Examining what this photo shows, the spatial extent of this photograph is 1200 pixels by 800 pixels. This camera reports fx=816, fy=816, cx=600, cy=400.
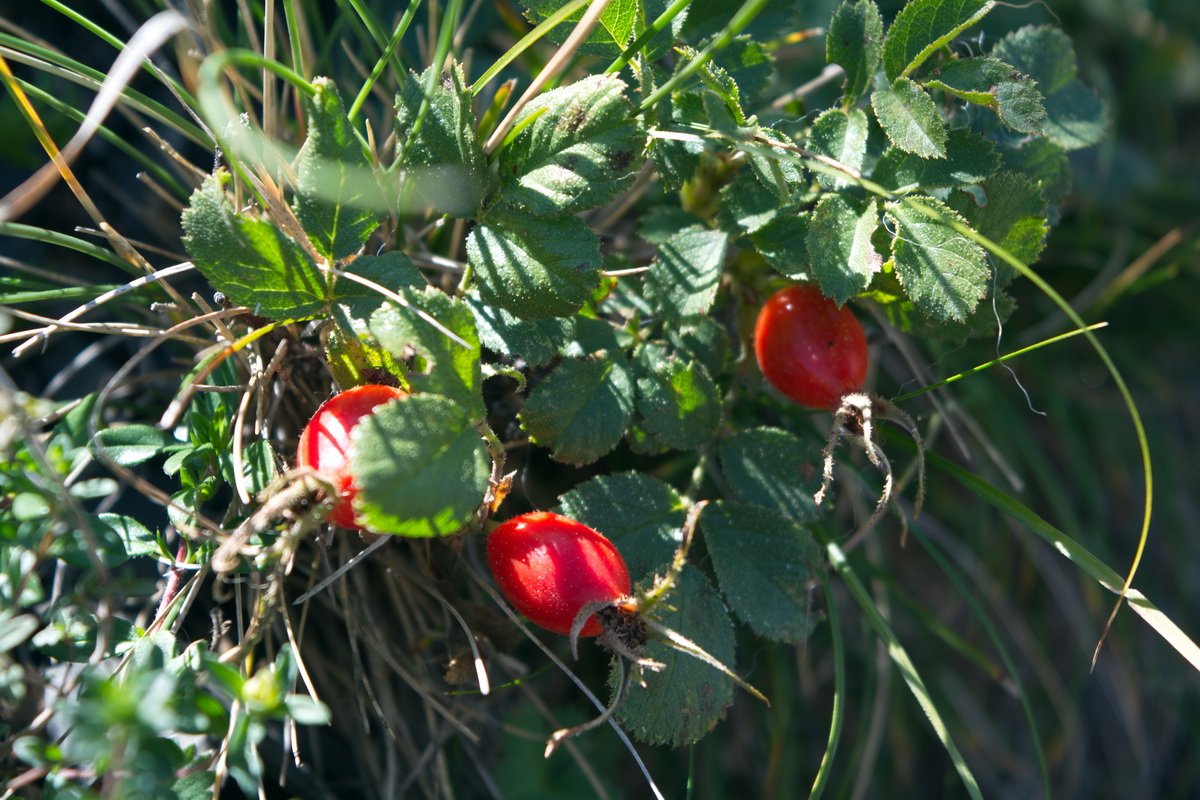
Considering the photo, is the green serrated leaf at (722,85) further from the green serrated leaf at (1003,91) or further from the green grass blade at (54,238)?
the green grass blade at (54,238)

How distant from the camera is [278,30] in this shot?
1316 mm

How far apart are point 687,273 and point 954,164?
1.07 feet

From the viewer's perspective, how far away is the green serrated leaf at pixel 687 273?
0.98 metres

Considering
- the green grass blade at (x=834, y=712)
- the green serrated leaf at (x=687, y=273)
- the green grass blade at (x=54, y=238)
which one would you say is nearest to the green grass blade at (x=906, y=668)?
the green grass blade at (x=834, y=712)

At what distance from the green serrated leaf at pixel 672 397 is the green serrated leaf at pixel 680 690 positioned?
0.20 m

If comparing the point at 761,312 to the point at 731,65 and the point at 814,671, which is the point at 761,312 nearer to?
the point at 731,65

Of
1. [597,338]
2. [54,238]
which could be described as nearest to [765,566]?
[597,338]

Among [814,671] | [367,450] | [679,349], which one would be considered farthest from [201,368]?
[814,671]

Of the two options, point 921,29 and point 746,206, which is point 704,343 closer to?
point 746,206

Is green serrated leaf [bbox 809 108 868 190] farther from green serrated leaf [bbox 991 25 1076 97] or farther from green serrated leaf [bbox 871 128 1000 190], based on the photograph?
green serrated leaf [bbox 991 25 1076 97]

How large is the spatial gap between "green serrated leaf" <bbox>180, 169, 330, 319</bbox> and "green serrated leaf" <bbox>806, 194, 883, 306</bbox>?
1.81 ft

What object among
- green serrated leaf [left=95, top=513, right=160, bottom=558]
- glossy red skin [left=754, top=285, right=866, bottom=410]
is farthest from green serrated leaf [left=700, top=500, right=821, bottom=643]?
green serrated leaf [left=95, top=513, right=160, bottom=558]

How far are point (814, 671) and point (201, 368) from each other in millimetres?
1302

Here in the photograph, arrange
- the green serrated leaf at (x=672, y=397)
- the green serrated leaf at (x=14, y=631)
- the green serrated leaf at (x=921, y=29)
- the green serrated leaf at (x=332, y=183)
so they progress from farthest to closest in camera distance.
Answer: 1. the green serrated leaf at (x=672, y=397)
2. the green serrated leaf at (x=921, y=29)
3. the green serrated leaf at (x=332, y=183)
4. the green serrated leaf at (x=14, y=631)
